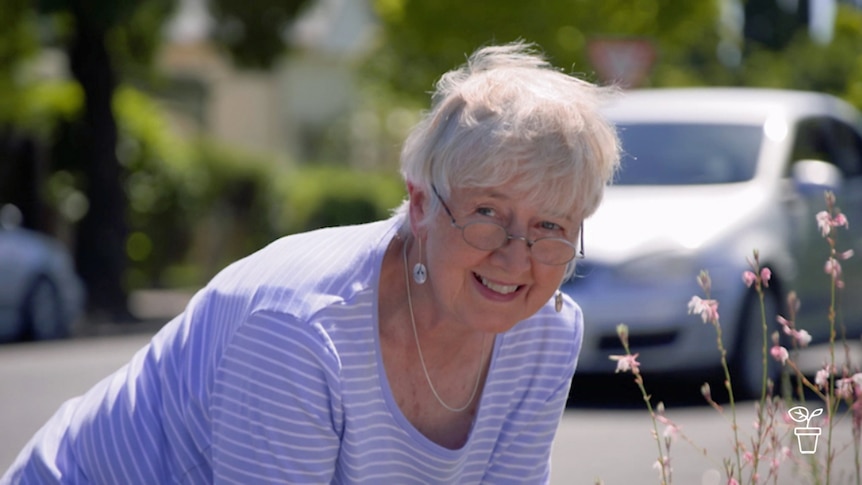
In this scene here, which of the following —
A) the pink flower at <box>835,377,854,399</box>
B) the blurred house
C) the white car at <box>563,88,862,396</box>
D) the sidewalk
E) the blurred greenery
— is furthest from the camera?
the blurred house

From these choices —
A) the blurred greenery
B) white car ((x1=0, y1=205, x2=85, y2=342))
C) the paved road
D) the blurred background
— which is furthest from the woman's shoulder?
the blurred greenery

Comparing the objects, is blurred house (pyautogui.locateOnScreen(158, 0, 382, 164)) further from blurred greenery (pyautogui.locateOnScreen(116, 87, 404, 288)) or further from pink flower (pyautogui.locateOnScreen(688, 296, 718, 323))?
pink flower (pyautogui.locateOnScreen(688, 296, 718, 323))

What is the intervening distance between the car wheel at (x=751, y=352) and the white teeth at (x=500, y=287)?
562 cm

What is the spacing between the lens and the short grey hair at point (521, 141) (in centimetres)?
272

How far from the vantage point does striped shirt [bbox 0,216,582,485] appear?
2691mm

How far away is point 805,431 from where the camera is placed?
11.3 ft

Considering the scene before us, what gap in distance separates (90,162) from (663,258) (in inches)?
501

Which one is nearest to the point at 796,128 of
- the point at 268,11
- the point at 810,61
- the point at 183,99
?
the point at 268,11

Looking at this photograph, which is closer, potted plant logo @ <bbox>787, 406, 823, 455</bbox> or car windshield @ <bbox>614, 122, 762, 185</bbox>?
potted plant logo @ <bbox>787, 406, 823, 455</bbox>

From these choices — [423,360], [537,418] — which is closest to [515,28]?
[537,418]

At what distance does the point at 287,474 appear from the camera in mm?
2719

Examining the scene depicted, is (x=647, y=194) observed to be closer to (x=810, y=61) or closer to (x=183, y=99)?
Result: (x=810, y=61)

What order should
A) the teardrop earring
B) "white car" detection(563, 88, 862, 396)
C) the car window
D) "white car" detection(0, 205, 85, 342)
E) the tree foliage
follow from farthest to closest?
the tree foliage → "white car" detection(0, 205, 85, 342) → the car window → "white car" detection(563, 88, 862, 396) → the teardrop earring

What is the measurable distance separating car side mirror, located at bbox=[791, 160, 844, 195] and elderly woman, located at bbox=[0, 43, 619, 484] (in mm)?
6260
